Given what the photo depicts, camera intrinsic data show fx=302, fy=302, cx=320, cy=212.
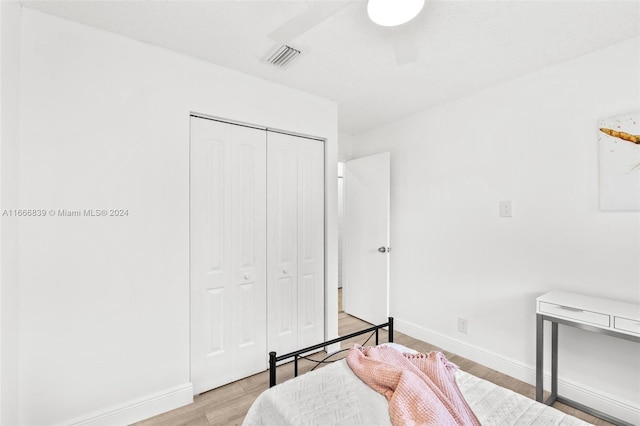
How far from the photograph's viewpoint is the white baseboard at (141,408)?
5.97 ft

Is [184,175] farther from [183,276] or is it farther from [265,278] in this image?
[265,278]

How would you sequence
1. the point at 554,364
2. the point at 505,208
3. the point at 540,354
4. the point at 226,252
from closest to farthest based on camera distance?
the point at 540,354, the point at 554,364, the point at 226,252, the point at 505,208

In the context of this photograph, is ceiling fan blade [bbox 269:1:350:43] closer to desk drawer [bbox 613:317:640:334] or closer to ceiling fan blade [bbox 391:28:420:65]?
ceiling fan blade [bbox 391:28:420:65]

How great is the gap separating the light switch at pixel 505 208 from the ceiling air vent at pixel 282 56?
2050 millimetres

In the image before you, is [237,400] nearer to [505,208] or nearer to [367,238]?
[367,238]

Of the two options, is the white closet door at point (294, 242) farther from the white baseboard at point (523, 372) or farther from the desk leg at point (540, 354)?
the desk leg at point (540, 354)

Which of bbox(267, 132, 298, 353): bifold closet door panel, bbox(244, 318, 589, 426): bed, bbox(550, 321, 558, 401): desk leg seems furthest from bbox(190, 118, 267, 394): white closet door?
bbox(550, 321, 558, 401): desk leg

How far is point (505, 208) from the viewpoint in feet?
8.36

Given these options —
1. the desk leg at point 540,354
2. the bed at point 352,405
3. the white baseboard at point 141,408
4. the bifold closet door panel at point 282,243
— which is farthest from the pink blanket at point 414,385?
the white baseboard at point 141,408

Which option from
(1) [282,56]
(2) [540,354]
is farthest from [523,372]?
(1) [282,56]

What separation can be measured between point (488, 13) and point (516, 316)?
222cm

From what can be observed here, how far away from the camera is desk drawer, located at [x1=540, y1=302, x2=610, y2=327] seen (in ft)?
5.82

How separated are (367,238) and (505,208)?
5.10 feet


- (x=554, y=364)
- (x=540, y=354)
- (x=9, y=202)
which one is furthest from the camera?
(x=554, y=364)
